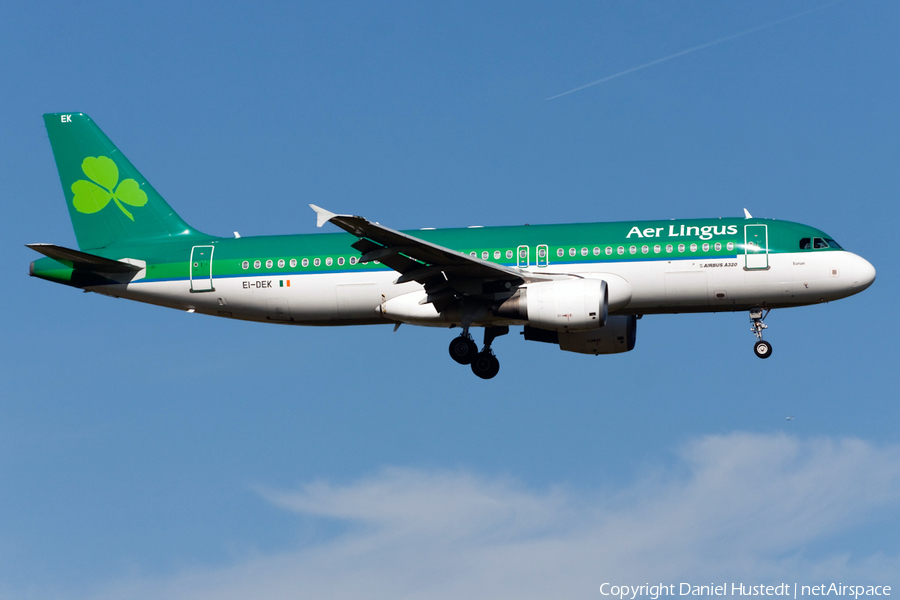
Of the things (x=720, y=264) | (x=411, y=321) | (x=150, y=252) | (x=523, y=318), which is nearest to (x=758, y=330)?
(x=720, y=264)

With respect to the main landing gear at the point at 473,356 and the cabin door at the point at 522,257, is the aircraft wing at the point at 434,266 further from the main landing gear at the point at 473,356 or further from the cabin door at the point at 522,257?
the main landing gear at the point at 473,356

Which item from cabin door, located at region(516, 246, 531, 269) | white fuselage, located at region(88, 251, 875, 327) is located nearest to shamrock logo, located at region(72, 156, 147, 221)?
white fuselage, located at region(88, 251, 875, 327)

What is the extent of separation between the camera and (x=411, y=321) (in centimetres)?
3684

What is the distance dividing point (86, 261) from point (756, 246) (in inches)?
842

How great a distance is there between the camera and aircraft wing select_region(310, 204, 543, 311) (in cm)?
3341

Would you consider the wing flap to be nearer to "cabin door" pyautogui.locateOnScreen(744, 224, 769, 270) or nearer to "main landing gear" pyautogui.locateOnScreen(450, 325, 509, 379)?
"main landing gear" pyautogui.locateOnScreen(450, 325, 509, 379)

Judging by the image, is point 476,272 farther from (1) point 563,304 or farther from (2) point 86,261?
(2) point 86,261

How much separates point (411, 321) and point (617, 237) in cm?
698

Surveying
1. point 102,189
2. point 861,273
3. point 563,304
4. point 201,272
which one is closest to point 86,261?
point 201,272

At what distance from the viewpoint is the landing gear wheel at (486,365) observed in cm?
3772

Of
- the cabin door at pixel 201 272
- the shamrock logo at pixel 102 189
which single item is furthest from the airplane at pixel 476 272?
the shamrock logo at pixel 102 189

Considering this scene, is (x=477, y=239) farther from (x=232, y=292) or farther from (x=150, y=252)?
(x=150, y=252)

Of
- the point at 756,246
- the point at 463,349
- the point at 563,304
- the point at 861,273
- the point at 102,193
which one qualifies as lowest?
the point at 463,349

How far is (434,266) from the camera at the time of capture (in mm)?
35000
